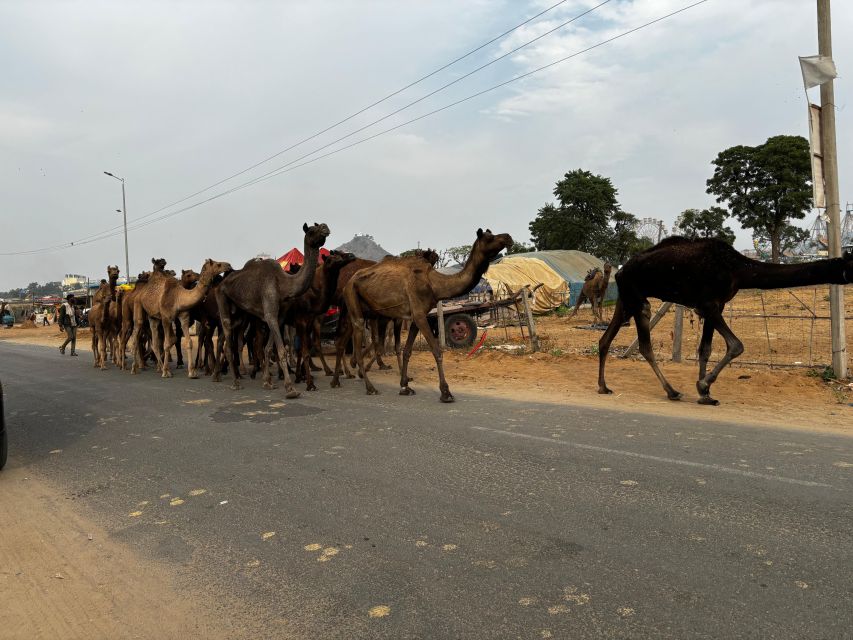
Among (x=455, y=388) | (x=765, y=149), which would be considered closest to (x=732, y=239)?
(x=765, y=149)

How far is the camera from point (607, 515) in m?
4.05

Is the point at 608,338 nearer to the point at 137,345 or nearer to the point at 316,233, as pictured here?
the point at 316,233

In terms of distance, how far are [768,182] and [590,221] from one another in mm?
13376

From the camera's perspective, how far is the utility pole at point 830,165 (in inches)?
360

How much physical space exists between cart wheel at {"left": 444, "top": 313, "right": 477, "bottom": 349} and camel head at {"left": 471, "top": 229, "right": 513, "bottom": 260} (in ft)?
25.7

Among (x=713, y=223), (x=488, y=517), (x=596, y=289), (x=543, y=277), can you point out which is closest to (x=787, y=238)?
(x=713, y=223)

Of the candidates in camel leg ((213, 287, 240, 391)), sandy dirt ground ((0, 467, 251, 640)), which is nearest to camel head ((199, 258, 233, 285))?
camel leg ((213, 287, 240, 391))

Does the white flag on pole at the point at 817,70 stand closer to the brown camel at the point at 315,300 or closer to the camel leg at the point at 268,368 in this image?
the brown camel at the point at 315,300

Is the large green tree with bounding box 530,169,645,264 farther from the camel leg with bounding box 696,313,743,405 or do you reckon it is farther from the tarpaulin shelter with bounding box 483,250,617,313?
the camel leg with bounding box 696,313,743,405

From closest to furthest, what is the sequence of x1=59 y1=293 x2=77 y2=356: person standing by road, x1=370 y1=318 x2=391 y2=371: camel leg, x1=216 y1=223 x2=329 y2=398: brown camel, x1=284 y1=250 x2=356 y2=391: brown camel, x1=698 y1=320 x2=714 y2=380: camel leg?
x1=698 y1=320 x2=714 y2=380: camel leg, x1=216 y1=223 x2=329 y2=398: brown camel, x1=284 y1=250 x2=356 y2=391: brown camel, x1=370 y1=318 x2=391 y2=371: camel leg, x1=59 y1=293 x2=77 y2=356: person standing by road

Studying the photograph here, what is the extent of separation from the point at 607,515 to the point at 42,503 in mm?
4499

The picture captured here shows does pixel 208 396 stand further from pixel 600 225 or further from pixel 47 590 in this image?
pixel 600 225

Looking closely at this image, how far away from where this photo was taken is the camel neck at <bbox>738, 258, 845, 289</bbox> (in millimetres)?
7281

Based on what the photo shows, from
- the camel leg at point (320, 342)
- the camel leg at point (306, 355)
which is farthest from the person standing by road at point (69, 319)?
the camel leg at point (306, 355)
